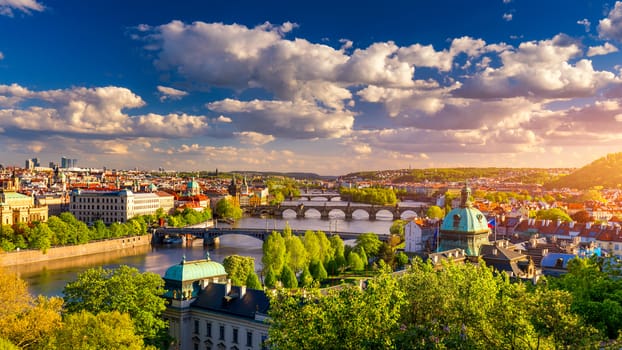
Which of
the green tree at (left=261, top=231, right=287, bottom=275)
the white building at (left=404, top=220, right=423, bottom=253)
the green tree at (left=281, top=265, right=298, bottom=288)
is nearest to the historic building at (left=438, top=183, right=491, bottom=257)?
the green tree at (left=281, top=265, right=298, bottom=288)

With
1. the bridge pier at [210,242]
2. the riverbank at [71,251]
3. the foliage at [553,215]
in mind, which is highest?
the foliage at [553,215]

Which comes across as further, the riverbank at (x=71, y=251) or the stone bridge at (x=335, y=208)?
the stone bridge at (x=335, y=208)

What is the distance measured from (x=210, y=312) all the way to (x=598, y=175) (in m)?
169

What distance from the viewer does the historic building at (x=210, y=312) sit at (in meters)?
25.4

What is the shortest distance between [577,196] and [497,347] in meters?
133

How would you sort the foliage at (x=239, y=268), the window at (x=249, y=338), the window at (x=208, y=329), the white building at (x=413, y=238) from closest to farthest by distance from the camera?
1. the window at (x=249, y=338)
2. the window at (x=208, y=329)
3. the foliage at (x=239, y=268)
4. the white building at (x=413, y=238)

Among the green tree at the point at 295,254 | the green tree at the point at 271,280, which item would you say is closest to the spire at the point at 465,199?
the green tree at the point at 295,254

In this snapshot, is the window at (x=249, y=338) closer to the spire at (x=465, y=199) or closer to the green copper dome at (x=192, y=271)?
the green copper dome at (x=192, y=271)

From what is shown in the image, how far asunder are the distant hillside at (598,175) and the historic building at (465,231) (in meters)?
132

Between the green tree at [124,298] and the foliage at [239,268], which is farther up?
the green tree at [124,298]

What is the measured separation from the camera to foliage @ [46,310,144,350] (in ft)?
63.0

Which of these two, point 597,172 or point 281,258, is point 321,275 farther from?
point 597,172

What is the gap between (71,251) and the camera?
64.0 metres

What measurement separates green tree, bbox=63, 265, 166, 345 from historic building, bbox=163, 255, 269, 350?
2131 millimetres
